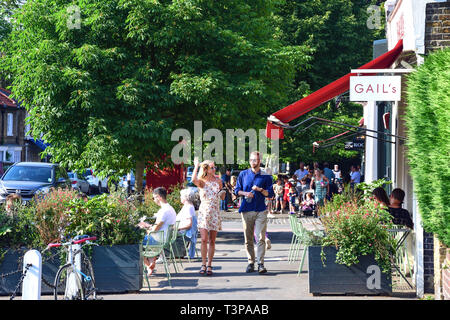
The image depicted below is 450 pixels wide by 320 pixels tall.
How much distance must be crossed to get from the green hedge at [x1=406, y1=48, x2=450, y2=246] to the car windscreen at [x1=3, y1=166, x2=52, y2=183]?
18.2 metres

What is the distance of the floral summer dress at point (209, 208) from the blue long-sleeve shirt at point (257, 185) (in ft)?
1.25

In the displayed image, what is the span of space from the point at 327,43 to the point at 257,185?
28.2 m

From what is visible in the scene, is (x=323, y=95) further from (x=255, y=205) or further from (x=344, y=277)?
(x=344, y=277)

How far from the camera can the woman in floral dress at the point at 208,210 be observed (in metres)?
11.8

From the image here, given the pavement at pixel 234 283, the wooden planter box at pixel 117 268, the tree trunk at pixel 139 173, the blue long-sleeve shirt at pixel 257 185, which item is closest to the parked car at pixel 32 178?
the tree trunk at pixel 139 173

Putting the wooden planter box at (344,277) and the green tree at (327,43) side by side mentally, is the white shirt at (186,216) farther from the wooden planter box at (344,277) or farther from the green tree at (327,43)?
the green tree at (327,43)

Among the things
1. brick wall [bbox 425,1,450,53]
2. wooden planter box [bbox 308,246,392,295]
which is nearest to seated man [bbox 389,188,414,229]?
wooden planter box [bbox 308,246,392,295]

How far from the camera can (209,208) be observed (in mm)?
11922

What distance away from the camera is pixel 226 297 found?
31.6ft

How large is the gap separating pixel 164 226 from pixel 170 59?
7.24 metres

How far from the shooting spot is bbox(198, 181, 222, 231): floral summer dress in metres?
11.9

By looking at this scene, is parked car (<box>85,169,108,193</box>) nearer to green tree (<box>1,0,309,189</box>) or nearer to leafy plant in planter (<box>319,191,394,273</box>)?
green tree (<box>1,0,309,189</box>)

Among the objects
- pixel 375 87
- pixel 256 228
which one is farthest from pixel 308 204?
pixel 375 87

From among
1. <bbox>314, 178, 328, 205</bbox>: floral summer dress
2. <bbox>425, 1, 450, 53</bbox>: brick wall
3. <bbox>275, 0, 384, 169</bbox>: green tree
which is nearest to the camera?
<bbox>425, 1, 450, 53</bbox>: brick wall
